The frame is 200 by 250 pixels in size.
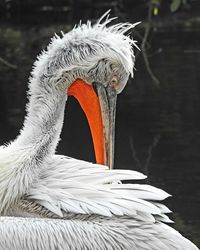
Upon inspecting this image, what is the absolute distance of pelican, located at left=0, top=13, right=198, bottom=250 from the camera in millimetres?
5629

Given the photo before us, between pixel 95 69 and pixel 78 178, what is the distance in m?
0.71

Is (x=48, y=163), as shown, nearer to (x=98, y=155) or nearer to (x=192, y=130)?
(x=98, y=155)

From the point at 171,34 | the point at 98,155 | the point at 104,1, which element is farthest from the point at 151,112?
the point at 104,1

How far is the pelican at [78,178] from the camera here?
222 inches

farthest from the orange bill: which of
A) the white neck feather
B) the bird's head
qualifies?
the white neck feather

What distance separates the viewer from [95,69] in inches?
234

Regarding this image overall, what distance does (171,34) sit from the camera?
23531mm

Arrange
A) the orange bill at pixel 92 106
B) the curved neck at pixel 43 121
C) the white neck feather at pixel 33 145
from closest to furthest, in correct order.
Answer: the white neck feather at pixel 33 145 < the curved neck at pixel 43 121 < the orange bill at pixel 92 106

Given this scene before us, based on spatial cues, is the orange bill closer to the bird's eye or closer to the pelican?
the pelican

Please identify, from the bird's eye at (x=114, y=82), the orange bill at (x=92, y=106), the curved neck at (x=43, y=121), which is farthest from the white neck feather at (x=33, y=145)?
the bird's eye at (x=114, y=82)

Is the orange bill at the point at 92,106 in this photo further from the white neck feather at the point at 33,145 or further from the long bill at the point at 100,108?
the white neck feather at the point at 33,145

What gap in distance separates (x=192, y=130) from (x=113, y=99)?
21.8ft

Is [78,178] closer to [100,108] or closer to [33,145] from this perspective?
[33,145]

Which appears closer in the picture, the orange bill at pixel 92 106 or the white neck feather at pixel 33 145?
the white neck feather at pixel 33 145
